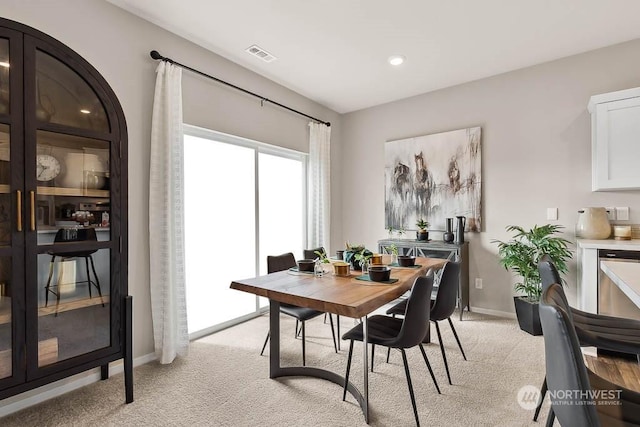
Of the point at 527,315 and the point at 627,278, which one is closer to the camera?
the point at 627,278

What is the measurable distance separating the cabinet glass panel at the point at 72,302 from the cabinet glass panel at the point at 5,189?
20 cm

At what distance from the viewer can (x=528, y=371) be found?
2.45m

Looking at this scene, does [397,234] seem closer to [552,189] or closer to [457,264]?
[552,189]

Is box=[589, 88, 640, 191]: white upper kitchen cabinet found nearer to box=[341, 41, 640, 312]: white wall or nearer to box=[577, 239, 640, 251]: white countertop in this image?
box=[341, 41, 640, 312]: white wall

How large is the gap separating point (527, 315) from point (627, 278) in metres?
1.87

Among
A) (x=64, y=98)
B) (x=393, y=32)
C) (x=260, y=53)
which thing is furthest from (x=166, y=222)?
(x=393, y=32)

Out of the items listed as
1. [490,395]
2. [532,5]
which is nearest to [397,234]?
[490,395]

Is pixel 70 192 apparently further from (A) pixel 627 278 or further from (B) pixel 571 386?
(A) pixel 627 278

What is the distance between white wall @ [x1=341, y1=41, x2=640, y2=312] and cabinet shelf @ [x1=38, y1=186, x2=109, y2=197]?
3612mm

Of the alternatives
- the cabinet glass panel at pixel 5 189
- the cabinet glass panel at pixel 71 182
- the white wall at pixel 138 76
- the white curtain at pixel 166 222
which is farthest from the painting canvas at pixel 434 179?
the cabinet glass panel at pixel 5 189

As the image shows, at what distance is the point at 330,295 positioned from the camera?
5.90 feet

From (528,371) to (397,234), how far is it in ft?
7.51

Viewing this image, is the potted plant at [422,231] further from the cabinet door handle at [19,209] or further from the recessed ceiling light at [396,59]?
the cabinet door handle at [19,209]

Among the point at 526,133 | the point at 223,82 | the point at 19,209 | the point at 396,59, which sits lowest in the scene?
the point at 19,209
